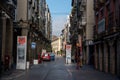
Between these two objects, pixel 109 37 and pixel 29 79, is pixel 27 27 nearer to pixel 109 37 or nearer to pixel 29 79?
pixel 109 37

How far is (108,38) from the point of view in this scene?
1325 inches

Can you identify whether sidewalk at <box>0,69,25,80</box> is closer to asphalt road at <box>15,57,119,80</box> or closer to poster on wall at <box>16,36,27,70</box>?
asphalt road at <box>15,57,119,80</box>

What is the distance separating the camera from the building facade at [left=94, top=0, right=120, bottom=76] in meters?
31.1

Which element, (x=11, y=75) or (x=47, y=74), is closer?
(x=11, y=75)

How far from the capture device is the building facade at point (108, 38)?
31.1 meters

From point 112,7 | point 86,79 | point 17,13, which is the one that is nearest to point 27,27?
point 17,13

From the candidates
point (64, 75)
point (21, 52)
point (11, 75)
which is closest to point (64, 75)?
point (64, 75)

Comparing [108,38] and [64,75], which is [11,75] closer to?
[64,75]

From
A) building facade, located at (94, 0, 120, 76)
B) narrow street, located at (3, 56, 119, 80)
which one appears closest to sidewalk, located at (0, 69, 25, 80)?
narrow street, located at (3, 56, 119, 80)

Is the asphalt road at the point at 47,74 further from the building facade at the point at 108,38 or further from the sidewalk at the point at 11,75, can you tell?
the building facade at the point at 108,38

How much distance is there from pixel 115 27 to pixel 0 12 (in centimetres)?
1024

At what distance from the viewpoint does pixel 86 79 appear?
26.3 m

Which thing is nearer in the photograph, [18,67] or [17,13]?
[18,67]

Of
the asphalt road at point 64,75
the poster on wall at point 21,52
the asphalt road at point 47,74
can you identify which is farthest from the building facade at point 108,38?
the poster on wall at point 21,52
